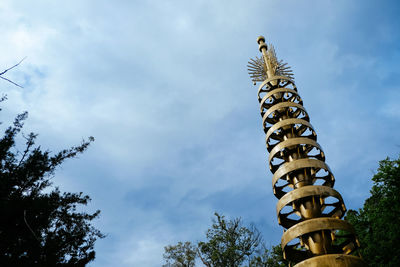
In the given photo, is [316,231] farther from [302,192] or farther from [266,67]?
[266,67]

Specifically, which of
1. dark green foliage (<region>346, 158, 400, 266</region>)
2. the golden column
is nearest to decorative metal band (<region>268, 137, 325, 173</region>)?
the golden column

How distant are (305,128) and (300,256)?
8560 millimetres

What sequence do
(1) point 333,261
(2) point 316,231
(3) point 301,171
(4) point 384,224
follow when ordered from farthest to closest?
(4) point 384,224 < (3) point 301,171 < (2) point 316,231 < (1) point 333,261

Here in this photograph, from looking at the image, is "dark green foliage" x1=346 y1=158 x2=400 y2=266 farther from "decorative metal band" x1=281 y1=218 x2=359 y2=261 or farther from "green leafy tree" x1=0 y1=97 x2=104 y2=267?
"green leafy tree" x1=0 y1=97 x2=104 y2=267

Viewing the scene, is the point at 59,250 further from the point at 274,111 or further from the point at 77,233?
the point at 274,111

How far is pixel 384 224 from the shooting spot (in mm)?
18812

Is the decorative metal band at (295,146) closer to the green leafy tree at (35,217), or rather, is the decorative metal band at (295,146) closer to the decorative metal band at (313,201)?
the decorative metal band at (313,201)

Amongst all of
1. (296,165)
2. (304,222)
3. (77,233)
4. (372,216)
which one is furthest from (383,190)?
(77,233)

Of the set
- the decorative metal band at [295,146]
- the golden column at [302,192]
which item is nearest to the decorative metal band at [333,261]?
the golden column at [302,192]

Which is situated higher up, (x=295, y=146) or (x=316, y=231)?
(x=295, y=146)

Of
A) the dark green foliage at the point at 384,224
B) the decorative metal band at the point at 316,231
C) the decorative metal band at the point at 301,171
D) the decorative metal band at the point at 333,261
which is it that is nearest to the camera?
the decorative metal band at the point at 333,261

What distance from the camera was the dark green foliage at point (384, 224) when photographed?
17.6m

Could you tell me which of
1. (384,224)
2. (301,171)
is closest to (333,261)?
(301,171)

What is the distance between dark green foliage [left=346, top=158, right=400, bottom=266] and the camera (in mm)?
17594
